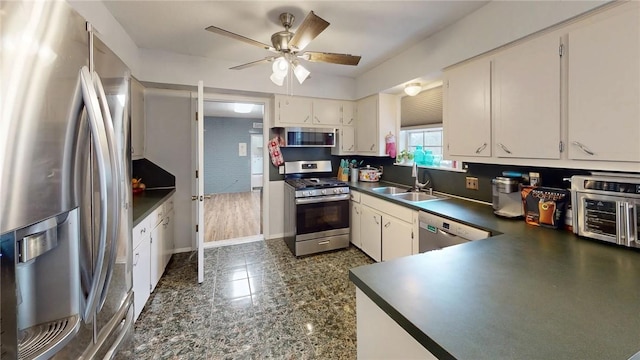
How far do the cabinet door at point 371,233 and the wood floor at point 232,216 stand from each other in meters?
1.85

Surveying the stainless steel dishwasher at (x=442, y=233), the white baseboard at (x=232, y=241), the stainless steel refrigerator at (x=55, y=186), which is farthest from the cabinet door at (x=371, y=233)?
the stainless steel refrigerator at (x=55, y=186)

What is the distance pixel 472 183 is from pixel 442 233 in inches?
32.1

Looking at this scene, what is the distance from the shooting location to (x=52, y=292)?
738 millimetres

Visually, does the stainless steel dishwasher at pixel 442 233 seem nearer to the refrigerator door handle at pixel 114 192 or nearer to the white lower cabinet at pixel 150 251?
the refrigerator door handle at pixel 114 192

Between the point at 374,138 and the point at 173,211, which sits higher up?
the point at 374,138

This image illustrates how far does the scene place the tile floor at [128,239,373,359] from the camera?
1814mm

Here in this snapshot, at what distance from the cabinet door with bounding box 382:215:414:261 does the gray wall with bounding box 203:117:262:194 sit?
582 centimetres

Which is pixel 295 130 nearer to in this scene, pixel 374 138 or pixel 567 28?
pixel 374 138

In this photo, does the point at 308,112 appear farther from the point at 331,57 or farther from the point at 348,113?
the point at 331,57

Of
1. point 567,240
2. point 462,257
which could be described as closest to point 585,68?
point 567,240

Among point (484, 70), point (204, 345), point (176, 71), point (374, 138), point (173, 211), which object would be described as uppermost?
point (176, 71)

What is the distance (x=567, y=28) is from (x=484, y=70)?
1.80 feet

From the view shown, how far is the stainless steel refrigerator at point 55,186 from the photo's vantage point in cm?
56

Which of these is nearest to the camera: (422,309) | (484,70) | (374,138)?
(422,309)
